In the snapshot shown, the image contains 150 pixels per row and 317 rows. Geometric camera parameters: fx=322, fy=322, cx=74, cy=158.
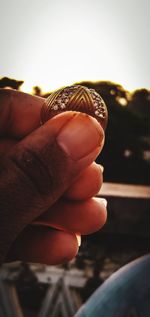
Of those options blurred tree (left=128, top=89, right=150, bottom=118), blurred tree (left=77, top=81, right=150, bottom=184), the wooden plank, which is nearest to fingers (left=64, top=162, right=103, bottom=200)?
the wooden plank

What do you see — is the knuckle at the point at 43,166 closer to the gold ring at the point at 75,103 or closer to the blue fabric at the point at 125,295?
the gold ring at the point at 75,103

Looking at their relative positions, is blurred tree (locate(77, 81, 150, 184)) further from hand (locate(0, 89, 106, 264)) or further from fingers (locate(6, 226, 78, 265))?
hand (locate(0, 89, 106, 264))

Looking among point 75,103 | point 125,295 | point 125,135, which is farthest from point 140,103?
point 75,103

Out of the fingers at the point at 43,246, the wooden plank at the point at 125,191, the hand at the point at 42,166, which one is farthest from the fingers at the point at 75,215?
the wooden plank at the point at 125,191

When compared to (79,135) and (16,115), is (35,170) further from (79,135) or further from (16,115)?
(16,115)

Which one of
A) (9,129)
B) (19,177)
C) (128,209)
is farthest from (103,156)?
(19,177)
